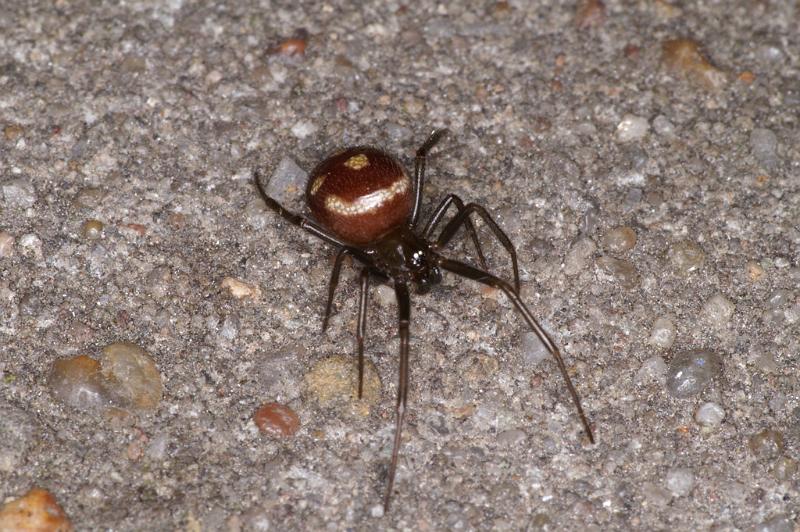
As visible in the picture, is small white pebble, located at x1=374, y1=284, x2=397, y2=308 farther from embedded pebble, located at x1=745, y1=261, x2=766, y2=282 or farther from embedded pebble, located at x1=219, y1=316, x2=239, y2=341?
embedded pebble, located at x1=745, y1=261, x2=766, y2=282

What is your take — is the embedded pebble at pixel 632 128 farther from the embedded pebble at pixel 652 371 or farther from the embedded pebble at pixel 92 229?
the embedded pebble at pixel 92 229

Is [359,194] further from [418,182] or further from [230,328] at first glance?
[230,328]

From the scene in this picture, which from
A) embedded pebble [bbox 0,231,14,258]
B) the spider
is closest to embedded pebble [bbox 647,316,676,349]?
the spider

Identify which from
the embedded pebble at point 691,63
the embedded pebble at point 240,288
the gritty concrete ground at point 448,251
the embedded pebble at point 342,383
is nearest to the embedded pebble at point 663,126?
the gritty concrete ground at point 448,251

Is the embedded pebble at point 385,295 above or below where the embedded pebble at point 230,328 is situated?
above

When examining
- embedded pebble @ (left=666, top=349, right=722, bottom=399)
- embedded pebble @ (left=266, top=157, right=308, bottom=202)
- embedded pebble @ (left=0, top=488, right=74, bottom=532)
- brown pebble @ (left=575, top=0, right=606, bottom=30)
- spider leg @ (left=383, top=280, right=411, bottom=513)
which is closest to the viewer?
embedded pebble @ (left=0, top=488, right=74, bottom=532)

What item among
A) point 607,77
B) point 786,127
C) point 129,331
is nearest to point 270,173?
point 129,331

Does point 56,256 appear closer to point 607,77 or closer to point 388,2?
point 388,2
